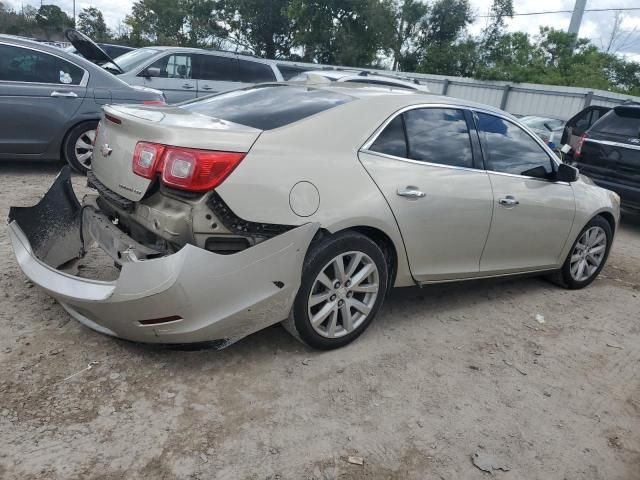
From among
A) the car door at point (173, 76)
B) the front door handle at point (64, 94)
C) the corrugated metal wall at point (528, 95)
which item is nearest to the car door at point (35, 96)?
the front door handle at point (64, 94)

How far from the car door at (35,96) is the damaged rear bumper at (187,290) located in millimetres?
3843

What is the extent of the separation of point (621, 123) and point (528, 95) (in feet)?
45.7

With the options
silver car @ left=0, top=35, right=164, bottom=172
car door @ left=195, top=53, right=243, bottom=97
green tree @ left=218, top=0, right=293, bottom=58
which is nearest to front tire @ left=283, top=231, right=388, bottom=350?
silver car @ left=0, top=35, right=164, bottom=172

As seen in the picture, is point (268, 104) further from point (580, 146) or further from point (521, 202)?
point (580, 146)

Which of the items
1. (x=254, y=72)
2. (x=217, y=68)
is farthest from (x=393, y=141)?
(x=254, y=72)

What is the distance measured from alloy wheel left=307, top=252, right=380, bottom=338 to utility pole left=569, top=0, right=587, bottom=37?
91.7 ft

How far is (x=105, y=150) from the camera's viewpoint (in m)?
3.20

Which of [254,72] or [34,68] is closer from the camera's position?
[34,68]

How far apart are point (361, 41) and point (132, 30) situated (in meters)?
23.7

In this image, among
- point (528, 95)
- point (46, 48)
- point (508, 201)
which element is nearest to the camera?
point (508, 201)

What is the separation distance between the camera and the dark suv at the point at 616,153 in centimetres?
709

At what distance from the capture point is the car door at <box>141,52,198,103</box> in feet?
30.6

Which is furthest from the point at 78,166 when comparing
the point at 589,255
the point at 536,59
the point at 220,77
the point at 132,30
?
the point at 132,30

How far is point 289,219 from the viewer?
9.34ft
